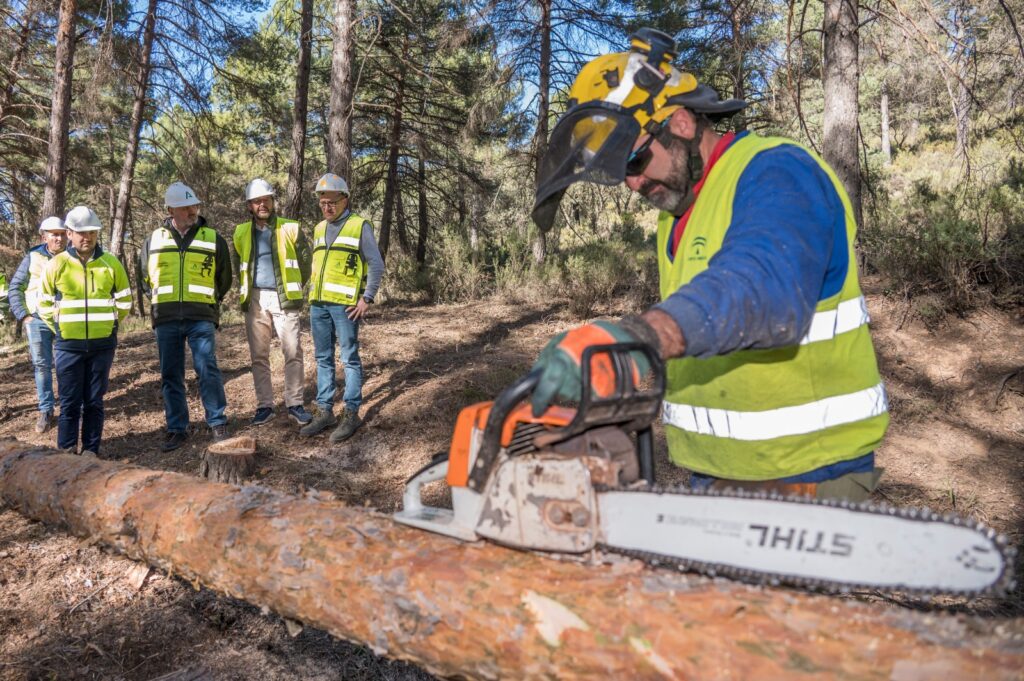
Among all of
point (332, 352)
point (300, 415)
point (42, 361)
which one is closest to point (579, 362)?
point (332, 352)

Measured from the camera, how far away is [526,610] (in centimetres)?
149

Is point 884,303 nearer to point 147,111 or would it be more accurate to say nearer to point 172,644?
point 172,644

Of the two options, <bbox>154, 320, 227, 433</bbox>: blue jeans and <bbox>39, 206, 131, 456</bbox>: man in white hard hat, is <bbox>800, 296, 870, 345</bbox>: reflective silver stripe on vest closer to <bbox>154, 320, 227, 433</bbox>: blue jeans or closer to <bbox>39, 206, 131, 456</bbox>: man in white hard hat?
<bbox>154, 320, 227, 433</bbox>: blue jeans

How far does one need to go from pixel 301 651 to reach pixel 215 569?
32.3 inches

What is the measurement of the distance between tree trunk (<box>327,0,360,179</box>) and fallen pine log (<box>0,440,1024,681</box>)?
6.72 metres

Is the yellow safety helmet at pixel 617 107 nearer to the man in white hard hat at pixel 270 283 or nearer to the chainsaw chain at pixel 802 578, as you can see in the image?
the chainsaw chain at pixel 802 578

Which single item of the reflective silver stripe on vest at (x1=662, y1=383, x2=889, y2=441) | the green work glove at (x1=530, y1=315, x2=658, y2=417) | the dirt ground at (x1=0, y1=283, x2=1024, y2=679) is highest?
the green work glove at (x1=530, y1=315, x2=658, y2=417)

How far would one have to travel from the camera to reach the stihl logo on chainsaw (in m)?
1.22

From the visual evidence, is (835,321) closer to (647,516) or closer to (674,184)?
(674,184)

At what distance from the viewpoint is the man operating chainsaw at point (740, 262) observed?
1354 mm

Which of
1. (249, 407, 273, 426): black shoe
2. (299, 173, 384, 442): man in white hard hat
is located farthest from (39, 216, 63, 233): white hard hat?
(249, 407, 273, 426): black shoe

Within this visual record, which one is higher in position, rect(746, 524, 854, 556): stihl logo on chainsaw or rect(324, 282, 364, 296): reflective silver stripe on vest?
rect(324, 282, 364, 296): reflective silver stripe on vest

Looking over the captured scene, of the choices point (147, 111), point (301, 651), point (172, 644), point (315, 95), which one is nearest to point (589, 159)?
point (301, 651)

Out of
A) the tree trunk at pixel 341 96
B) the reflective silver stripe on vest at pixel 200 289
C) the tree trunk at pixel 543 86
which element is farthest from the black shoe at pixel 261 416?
the tree trunk at pixel 543 86
